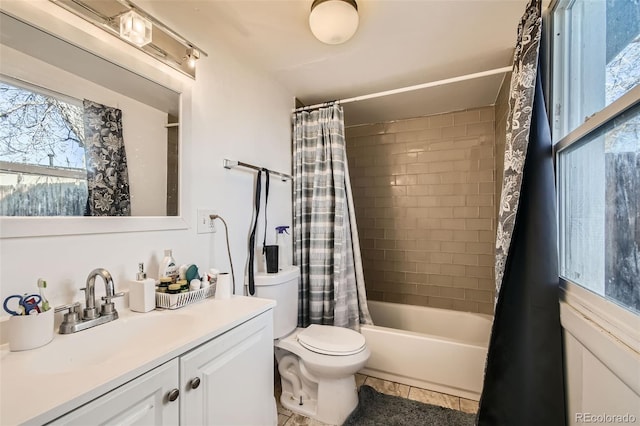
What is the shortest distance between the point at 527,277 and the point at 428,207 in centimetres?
164

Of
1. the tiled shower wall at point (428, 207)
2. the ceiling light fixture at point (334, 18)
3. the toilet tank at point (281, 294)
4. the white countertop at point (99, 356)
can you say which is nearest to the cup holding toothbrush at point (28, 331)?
the white countertop at point (99, 356)

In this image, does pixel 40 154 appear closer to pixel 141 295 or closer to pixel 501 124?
pixel 141 295

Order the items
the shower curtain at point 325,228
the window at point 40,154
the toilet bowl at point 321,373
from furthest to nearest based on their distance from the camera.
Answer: the shower curtain at point 325,228 → the toilet bowl at point 321,373 → the window at point 40,154

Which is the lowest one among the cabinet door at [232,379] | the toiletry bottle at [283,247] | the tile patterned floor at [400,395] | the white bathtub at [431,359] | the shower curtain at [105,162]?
the tile patterned floor at [400,395]

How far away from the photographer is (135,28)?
113cm

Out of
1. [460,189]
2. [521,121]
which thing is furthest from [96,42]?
[460,189]

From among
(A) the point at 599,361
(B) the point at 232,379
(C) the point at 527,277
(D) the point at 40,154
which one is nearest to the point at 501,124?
(C) the point at 527,277

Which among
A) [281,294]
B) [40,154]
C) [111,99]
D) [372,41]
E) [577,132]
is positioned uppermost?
[372,41]

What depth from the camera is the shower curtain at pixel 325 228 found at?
2.15 metres

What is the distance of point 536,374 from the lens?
109 centimetres

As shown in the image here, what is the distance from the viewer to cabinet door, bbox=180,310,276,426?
0.86 meters

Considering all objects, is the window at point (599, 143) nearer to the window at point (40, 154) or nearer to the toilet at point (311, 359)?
the toilet at point (311, 359)

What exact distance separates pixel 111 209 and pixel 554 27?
79.1 inches

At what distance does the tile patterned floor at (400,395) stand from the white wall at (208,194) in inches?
33.2
